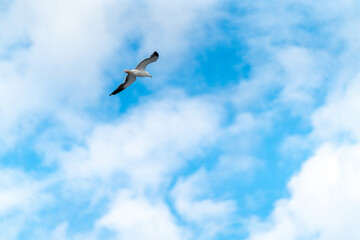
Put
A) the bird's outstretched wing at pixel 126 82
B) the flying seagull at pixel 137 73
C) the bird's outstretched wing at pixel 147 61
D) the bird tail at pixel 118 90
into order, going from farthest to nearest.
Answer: the bird tail at pixel 118 90, the bird's outstretched wing at pixel 126 82, the flying seagull at pixel 137 73, the bird's outstretched wing at pixel 147 61

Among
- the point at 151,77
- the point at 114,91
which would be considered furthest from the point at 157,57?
the point at 114,91

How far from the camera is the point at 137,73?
267ft

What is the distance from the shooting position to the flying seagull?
79.0 m

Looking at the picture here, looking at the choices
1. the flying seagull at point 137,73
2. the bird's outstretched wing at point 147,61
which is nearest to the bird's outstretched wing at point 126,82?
the flying seagull at point 137,73

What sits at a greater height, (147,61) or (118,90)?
(118,90)

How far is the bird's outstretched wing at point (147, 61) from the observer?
258ft

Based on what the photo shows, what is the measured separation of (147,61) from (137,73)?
359 centimetres

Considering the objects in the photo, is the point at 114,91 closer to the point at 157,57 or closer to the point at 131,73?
the point at 131,73

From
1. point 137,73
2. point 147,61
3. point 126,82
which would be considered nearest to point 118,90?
point 126,82

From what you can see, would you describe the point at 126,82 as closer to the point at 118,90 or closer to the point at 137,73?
the point at 118,90

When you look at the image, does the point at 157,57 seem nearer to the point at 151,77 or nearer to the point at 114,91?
the point at 151,77

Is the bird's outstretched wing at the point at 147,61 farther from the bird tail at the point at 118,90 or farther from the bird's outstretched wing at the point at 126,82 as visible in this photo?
the bird tail at the point at 118,90

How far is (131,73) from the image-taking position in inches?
3191

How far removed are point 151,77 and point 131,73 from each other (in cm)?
445
